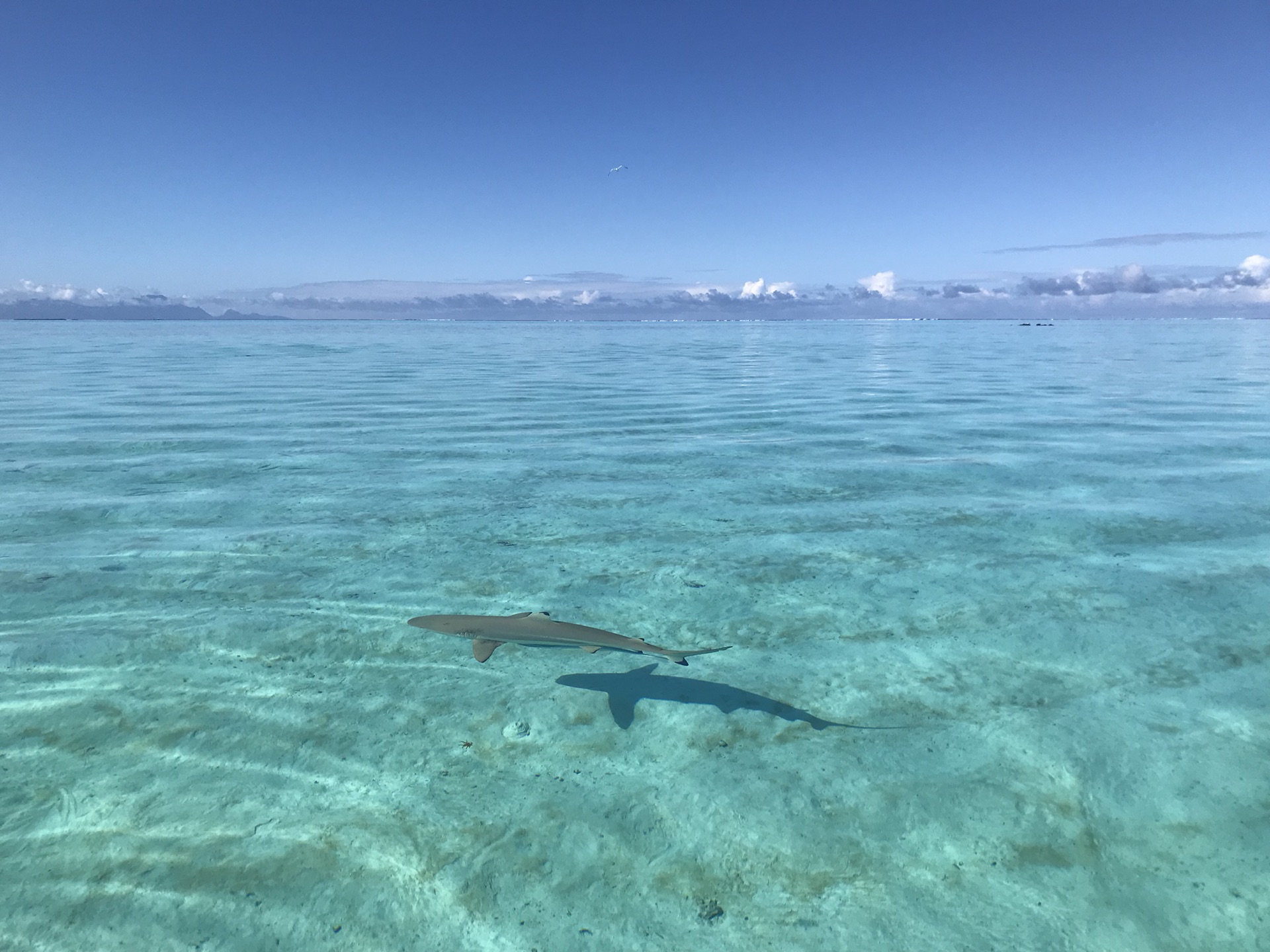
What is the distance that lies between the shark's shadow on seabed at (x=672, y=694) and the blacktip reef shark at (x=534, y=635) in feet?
1.61

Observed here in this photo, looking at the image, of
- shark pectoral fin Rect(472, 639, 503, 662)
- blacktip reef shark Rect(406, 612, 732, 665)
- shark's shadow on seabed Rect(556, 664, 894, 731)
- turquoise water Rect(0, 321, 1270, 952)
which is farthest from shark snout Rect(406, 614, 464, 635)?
shark's shadow on seabed Rect(556, 664, 894, 731)

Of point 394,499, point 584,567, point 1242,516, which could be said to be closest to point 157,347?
point 394,499

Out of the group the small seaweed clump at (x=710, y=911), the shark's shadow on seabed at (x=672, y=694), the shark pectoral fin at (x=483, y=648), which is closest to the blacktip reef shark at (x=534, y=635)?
the shark pectoral fin at (x=483, y=648)

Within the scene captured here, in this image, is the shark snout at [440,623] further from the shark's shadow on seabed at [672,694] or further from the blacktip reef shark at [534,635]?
the shark's shadow on seabed at [672,694]

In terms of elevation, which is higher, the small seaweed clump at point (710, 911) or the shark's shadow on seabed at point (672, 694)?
the small seaweed clump at point (710, 911)

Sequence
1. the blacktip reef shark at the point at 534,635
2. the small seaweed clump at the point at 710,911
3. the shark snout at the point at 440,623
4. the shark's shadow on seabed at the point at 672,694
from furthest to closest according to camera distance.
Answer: the shark snout at the point at 440,623
the shark's shadow on seabed at the point at 672,694
the blacktip reef shark at the point at 534,635
the small seaweed clump at the point at 710,911

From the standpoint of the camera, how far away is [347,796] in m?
4.79

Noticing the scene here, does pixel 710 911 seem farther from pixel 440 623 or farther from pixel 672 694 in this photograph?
pixel 440 623

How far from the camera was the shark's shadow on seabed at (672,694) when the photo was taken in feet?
19.1

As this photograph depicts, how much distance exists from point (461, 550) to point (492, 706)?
3899 mm

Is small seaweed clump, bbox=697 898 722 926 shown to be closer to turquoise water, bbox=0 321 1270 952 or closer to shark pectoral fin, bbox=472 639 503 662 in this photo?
turquoise water, bbox=0 321 1270 952

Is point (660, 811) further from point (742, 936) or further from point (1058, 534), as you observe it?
point (1058, 534)

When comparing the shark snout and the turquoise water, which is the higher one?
the shark snout

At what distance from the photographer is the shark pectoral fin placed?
5.83 metres
